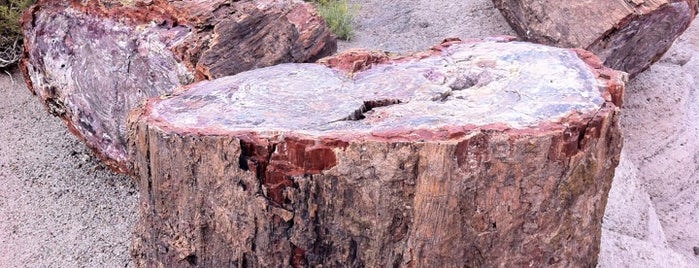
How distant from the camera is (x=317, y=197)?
71.3 inches

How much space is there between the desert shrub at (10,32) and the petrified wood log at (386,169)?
10.1ft

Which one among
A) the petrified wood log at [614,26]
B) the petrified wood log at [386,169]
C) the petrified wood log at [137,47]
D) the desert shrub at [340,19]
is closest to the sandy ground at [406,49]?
the desert shrub at [340,19]

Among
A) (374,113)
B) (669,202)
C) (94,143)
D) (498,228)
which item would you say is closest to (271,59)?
(94,143)

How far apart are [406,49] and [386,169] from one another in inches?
127

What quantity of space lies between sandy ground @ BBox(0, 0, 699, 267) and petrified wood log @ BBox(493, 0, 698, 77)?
38cm

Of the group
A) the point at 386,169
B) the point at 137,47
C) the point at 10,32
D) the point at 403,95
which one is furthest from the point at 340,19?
the point at 386,169

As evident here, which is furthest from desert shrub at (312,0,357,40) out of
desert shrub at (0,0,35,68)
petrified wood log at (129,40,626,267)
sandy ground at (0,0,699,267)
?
petrified wood log at (129,40,626,267)

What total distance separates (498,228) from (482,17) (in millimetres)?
3442

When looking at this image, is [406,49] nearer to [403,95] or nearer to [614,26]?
[614,26]

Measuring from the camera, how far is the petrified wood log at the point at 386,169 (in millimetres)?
1729

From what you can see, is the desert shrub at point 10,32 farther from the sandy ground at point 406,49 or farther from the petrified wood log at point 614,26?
the petrified wood log at point 614,26

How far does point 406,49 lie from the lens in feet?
15.9

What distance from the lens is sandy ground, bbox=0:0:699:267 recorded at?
122 inches

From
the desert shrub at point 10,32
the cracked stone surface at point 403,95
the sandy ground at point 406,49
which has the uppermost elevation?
the cracked stone surface at point 403,95
